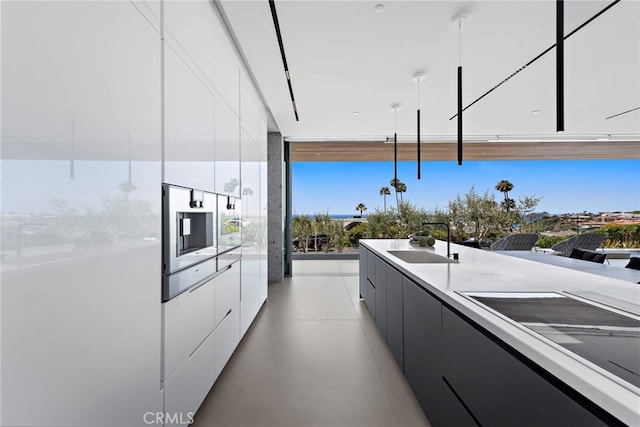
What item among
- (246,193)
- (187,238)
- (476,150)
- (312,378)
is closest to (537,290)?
(312,378)

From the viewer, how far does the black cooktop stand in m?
0.74

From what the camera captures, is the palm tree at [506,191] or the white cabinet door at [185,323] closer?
the white cabinet door at [185,323]

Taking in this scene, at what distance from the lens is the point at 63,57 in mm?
842

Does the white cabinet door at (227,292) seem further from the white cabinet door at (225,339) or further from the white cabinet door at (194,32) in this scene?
the white cabinet door at (194,32)

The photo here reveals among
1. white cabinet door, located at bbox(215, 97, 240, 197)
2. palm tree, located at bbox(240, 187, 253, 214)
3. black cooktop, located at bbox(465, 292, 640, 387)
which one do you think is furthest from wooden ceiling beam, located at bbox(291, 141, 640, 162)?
black cooktop, located at bbox(465, 292, 640, 387)

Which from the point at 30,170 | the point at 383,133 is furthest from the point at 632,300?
the point at 383,133

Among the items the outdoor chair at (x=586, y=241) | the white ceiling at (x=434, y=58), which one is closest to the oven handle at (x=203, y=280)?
the white ceiling at (x=434, y=58)

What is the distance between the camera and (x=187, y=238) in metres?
1.65

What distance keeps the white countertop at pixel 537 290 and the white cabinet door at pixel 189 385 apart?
4.76ft

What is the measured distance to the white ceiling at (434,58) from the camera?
2.18m

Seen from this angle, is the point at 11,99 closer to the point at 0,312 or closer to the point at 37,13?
the point at 37,13

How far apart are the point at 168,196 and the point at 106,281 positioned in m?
0.51

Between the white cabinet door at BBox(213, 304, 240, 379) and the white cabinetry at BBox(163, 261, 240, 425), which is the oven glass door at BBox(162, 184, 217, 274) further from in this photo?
the white cabinet door at BBox(213, 304, 240, 379)

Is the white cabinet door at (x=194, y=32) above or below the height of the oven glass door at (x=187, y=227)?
above
